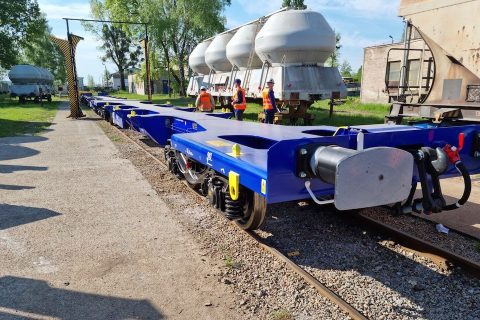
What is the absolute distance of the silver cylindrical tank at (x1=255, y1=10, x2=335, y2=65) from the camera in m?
12.8

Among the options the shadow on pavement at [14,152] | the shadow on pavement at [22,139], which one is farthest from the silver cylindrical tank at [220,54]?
the shadow on pavement at [14,152]

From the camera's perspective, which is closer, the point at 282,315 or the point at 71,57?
the point at 282,315

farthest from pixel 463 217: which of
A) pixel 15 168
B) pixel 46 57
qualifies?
pixel 46 57

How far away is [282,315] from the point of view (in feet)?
9.04

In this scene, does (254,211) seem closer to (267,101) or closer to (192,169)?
(192,169)

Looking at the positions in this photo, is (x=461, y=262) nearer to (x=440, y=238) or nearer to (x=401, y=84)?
(x=440, y=238)

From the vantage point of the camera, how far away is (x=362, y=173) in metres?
2.66

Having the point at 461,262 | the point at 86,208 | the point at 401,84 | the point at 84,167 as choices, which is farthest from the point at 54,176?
the point at 401,84

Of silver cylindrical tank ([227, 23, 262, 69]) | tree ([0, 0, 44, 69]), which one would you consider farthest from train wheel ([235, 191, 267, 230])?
tree ([0, 0, 44, 69])

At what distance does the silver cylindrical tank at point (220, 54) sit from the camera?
19516 mm

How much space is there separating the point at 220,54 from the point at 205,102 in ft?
31.9

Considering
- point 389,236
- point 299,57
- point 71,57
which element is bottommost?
point 389,236

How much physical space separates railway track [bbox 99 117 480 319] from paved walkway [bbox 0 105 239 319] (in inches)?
26.6

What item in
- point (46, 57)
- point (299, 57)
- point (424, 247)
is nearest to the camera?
point (424, 247)
